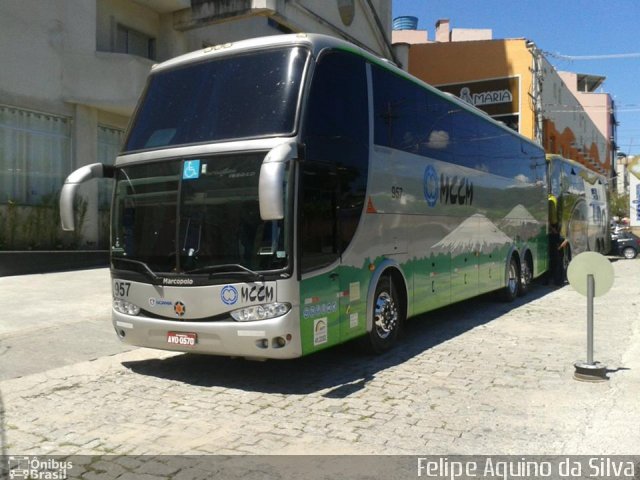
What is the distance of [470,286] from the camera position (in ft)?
37.8

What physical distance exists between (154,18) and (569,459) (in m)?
18.8

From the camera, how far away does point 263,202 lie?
5.41 m

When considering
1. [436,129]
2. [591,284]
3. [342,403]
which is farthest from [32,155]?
[591,284]

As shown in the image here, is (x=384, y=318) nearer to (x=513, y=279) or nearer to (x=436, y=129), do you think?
(x=436, y=129)

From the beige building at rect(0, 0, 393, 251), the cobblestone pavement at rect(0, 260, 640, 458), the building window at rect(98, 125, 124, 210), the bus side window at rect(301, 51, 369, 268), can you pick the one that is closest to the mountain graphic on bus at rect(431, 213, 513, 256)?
the cobblestone pavement at rect(0, 260, 640, 458)

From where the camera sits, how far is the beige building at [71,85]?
1534 centimetres

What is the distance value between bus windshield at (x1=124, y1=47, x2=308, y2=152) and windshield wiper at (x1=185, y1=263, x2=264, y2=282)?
138 centimetres

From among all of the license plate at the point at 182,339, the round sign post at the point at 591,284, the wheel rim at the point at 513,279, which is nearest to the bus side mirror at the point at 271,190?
the license plate at the point at 182,339

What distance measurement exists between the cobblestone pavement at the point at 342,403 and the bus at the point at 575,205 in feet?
30.9

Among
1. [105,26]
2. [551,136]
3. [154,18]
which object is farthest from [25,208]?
[551,136]

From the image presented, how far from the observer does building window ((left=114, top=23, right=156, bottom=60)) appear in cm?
1884

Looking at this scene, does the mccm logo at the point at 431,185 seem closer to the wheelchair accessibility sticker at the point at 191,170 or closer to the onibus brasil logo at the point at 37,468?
the wheelchair accessibility sticker at the point at 191,170

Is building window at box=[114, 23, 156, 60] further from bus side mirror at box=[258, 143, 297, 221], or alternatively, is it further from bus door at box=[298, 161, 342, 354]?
bus side mirror at box=[258, 143, 297, 221]

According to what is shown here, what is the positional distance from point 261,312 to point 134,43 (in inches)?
619
